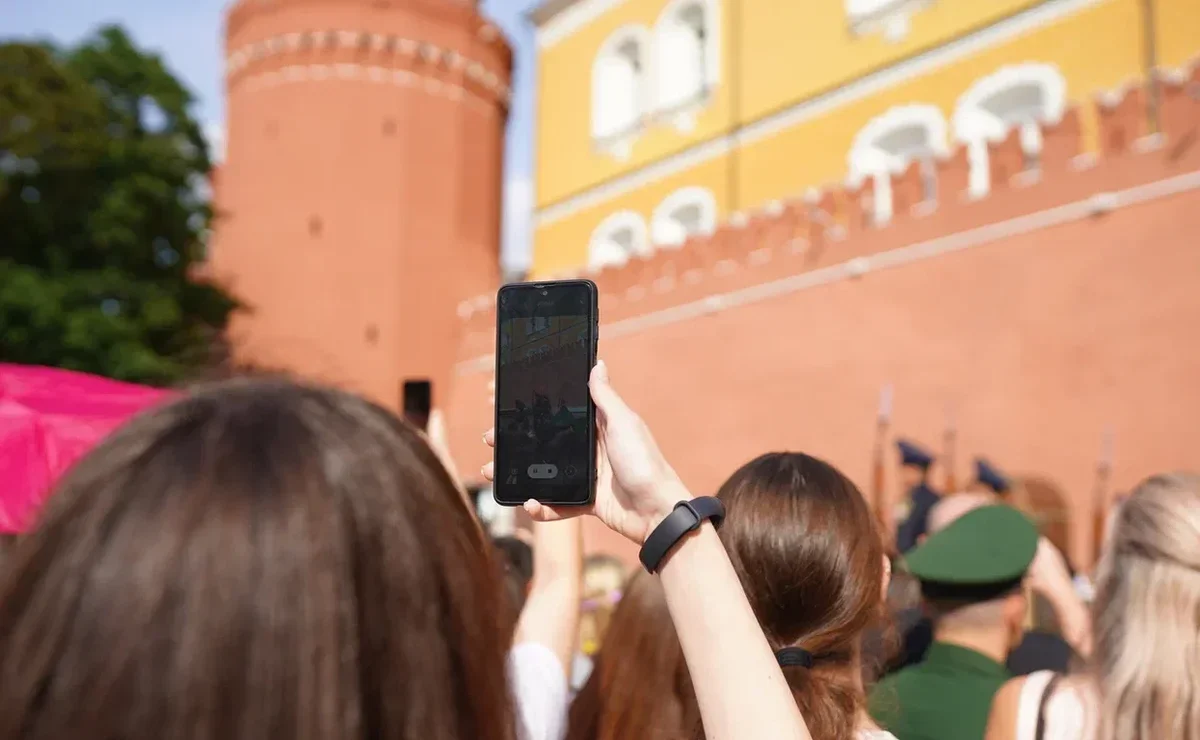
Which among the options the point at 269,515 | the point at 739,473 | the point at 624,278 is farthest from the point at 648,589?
the point at 624,278

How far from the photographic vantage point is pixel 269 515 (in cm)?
73

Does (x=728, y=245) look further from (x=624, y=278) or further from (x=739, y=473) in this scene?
(x=739, y=473)

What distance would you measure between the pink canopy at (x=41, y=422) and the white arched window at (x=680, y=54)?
38.2 ft

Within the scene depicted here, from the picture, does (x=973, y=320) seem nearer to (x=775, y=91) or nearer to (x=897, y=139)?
(x=897, y=139)

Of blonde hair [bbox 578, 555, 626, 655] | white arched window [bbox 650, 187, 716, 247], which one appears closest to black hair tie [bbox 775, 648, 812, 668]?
blonde hair [bbox 578, 555, 626, 655]

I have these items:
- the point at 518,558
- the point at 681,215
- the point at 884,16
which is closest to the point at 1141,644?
the point at 518,558

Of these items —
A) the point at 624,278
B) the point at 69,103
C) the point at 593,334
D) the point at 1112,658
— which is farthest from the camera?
the point at 69,103

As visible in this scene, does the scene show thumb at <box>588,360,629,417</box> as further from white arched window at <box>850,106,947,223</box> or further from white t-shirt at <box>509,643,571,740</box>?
white arched window at <box>850,106,947,223</box>

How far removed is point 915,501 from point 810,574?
13.8ft

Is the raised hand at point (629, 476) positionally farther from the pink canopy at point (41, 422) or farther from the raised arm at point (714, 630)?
the pink canopy at point (41, 422)

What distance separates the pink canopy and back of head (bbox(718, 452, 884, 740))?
167cm

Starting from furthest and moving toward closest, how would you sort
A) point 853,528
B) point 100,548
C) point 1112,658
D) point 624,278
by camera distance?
point 624,278 → point 1112,658 → point 853,528 → point 100,548

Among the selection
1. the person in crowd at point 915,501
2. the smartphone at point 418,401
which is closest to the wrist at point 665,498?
the smartphone at point 418,401

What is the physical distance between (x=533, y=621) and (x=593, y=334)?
644 mm
